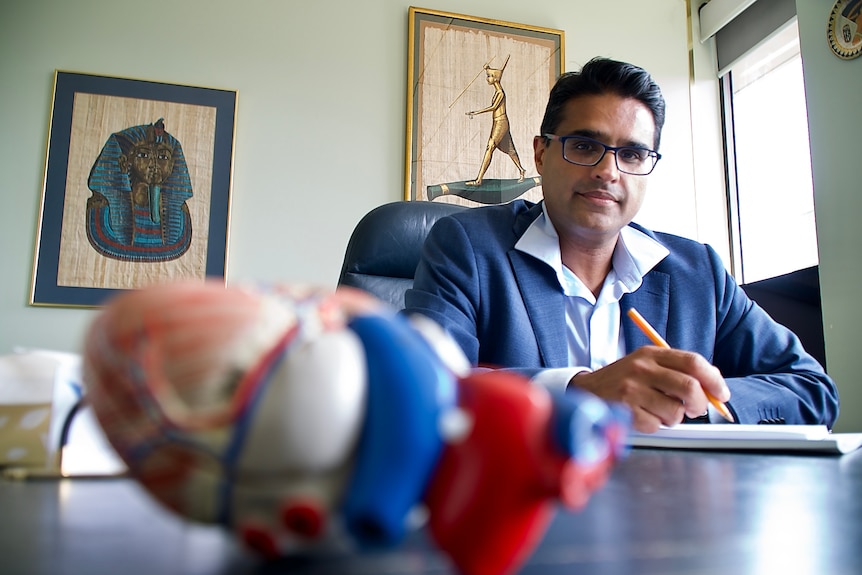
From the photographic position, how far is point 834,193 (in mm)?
2264

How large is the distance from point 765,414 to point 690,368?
31cm

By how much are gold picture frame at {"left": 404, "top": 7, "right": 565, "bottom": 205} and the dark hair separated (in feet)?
4.11

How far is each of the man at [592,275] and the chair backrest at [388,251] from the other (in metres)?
0.20

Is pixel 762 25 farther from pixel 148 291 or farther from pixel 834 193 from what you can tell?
pixel 148 291

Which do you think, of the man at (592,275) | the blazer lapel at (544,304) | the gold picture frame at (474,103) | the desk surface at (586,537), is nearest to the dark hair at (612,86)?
the man at (592,275)

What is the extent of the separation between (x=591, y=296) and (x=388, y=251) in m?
0.46

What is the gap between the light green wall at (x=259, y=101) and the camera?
2406mm

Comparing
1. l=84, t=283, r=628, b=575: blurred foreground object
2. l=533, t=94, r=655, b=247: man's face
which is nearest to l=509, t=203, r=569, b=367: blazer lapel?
l=533, t=94, r=655, b=247: man's face

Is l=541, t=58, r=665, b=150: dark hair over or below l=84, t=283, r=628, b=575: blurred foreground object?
over

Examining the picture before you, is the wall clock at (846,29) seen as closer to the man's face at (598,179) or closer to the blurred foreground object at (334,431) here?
the man's face at (598,179)

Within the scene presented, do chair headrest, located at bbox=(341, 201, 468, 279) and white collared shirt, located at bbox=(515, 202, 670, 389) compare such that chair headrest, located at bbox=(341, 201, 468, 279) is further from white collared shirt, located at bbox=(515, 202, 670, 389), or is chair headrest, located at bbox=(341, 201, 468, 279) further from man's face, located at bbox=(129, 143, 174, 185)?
man's face, located at bbox=(129, 143, 174, 185)

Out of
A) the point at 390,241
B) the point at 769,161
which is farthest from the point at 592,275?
the point at 769,161

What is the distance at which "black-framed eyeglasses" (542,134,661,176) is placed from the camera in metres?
1.38

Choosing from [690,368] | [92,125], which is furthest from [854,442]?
[92,125]
